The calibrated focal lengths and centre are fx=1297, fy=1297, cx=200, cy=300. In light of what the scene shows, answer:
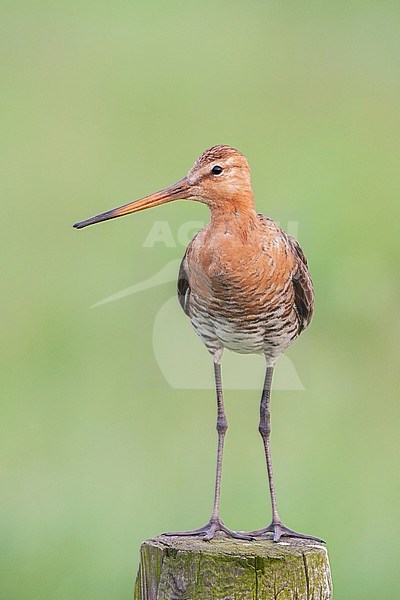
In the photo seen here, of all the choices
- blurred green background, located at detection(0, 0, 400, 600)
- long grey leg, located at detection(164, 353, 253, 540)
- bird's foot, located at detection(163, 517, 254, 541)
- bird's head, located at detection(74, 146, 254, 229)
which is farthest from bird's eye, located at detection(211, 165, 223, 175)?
blurred green background, located at detection(0, 0, 400, 600)

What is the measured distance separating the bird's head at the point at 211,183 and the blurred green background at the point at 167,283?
2.83 metres

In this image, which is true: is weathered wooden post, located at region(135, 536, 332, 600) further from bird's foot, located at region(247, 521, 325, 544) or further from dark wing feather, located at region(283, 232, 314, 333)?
dark wing feather, located at region(283, 232, 314, 333)

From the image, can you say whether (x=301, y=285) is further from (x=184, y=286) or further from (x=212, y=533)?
(x=212, y=533)

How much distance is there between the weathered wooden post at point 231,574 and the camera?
4.05m

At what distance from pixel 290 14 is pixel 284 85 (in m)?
1.77

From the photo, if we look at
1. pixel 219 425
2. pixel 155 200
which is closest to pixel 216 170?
pixel 155 200

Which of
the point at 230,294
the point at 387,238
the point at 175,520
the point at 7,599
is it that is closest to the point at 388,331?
the point at 387,238

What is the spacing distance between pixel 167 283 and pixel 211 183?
396 cm

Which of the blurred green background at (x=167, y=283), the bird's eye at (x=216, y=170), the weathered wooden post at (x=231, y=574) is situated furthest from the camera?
the blurred green background at (x=167, y=283)

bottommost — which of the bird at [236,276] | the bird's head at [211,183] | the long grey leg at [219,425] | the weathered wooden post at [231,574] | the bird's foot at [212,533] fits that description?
the weathered wooden post at [231,574]

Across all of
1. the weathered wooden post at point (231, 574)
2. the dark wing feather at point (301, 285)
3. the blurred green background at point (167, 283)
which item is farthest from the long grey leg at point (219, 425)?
the blurred green background at point (167, 283)

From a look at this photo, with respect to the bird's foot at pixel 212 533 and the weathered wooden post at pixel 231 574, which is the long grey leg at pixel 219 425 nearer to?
the bird's foot at pixel 212 533

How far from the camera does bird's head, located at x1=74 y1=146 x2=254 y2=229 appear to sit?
4719mm

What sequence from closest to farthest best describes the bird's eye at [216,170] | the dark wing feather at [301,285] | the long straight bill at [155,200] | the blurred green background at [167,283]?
the long straight bill at [155,200] → the bird's eye at [216,170] → the dark wing feather at [301,285] → the blurred green background at [167,283]
